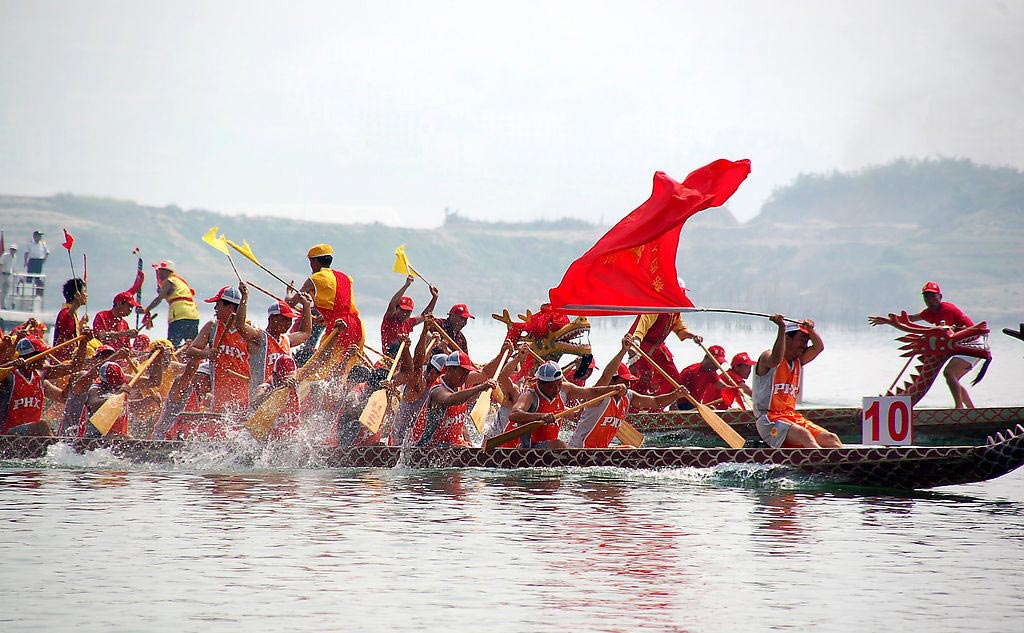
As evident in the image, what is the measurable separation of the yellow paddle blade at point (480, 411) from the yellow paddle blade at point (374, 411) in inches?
40.5

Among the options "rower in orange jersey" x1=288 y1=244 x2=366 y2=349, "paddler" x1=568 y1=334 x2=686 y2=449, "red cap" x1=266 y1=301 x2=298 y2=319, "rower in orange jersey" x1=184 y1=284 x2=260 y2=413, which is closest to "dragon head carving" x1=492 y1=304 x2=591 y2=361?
"paddler" x1=568 y1=334 x2=686 y2=449

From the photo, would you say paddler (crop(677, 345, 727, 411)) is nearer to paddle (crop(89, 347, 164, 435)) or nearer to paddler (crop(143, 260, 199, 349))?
paddle (crop(89, 347, 164, 435))

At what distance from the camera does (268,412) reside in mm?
15984

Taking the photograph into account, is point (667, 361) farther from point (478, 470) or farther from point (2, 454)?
point (2, 454)

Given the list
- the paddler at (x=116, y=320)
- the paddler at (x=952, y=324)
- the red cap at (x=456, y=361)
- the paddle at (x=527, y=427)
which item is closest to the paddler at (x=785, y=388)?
the paddle at (x=527, y=427)

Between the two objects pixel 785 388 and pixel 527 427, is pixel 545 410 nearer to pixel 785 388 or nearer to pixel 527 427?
pixel 527 427

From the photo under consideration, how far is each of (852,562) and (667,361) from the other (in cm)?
764

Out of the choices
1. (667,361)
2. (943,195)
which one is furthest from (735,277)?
(667,361)

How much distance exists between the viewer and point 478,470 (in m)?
16.7

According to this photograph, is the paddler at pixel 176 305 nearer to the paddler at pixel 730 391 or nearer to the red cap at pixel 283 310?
the red cap at pixel 283 310

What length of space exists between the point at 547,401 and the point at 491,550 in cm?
343

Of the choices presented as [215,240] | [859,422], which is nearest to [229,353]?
[215,240]

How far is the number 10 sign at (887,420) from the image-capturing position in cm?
1452

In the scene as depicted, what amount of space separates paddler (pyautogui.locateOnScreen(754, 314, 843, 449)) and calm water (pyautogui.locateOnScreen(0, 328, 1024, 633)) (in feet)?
1.39
